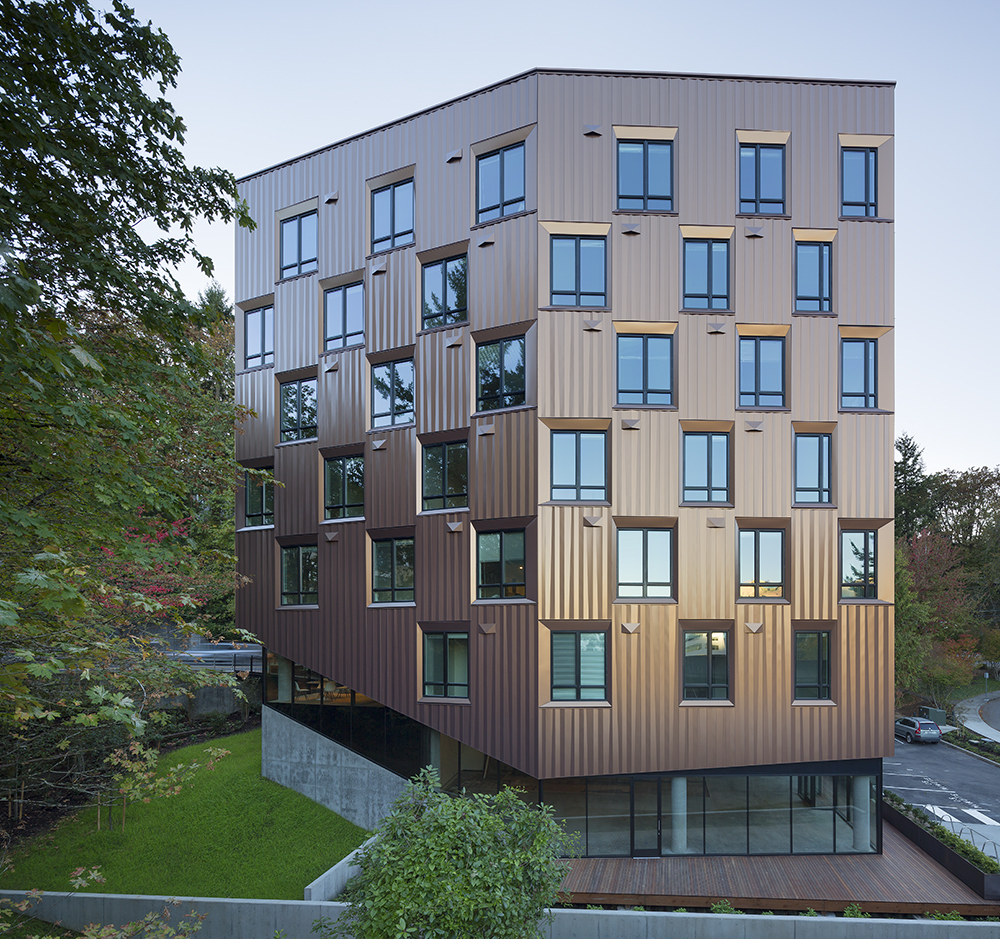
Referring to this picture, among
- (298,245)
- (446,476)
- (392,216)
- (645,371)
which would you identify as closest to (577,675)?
(446,476)

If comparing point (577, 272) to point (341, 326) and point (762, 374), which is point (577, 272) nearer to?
point (762, 374)

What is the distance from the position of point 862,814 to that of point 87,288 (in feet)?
64.4

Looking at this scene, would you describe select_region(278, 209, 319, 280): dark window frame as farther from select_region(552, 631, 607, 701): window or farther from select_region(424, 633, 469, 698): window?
select_region(552, 631, 607, 701): window

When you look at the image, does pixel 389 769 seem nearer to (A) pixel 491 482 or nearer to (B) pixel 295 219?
(A) pixel 491 482

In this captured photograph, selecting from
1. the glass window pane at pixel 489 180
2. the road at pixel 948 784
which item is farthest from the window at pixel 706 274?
the road at pixel 948 784

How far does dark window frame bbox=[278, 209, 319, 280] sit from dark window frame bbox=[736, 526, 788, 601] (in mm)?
14140

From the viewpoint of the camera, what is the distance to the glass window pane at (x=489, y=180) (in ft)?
54.3

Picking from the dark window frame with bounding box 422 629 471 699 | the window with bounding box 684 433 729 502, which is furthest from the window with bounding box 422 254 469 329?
the dark window frame with bounding box 422 629 471 699

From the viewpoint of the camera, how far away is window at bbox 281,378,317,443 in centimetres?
1895

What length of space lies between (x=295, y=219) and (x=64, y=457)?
13991mm

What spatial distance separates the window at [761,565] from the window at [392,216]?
11.9 meters

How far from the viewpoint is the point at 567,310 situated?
51.8 ft

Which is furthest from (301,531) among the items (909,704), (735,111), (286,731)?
(909,704)

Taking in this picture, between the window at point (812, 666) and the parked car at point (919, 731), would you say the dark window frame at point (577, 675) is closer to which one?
the window at point (812, 666)
